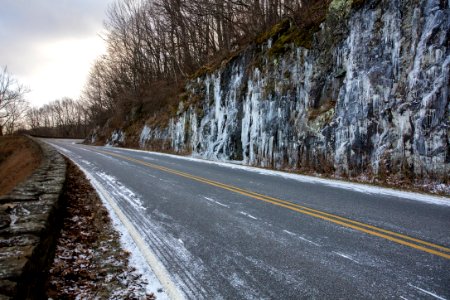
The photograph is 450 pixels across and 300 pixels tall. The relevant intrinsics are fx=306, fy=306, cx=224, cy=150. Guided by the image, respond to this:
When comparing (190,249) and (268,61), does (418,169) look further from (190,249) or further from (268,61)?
(268,61)

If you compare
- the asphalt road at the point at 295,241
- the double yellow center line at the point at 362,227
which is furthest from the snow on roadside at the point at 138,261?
the double yellow center line at the point at 362,227

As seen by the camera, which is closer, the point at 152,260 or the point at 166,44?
the point at 152,260

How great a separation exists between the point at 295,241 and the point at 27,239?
3.49 m

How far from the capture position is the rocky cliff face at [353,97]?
9352 millimetres

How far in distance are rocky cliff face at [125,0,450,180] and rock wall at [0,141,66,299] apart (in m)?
9.66

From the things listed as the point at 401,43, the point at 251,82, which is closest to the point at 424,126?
the point at 401,43

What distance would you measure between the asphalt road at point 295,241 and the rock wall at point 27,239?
1349 millimetres

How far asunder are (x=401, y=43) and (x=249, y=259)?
1015cm

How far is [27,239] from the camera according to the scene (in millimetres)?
3590

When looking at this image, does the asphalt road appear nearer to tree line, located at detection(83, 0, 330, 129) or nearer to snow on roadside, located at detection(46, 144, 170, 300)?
snow on roadside, located at detection(46, 144, 170, 300)

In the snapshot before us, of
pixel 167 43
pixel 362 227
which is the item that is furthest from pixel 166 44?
pixel 362 227

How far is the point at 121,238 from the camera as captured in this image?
4.92m

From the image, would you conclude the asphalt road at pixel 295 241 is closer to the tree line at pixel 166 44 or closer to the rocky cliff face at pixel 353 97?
the rocky cliff face at pixel 353 97

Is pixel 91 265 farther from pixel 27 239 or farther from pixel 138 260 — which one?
pixel 27 239
